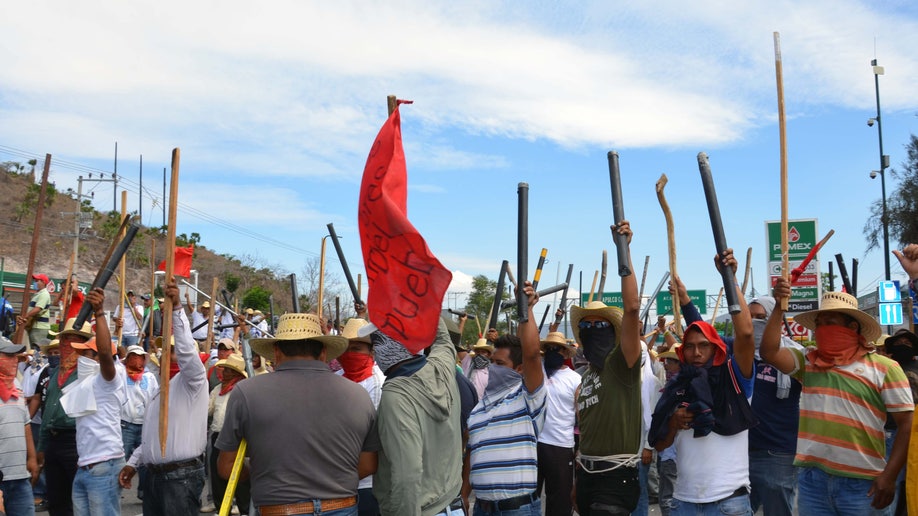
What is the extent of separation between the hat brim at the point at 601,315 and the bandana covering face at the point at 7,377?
173 inches

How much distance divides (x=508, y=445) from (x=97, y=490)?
3477 mm

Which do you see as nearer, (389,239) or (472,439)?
(389,239)

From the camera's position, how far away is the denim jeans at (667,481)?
9.27 meters

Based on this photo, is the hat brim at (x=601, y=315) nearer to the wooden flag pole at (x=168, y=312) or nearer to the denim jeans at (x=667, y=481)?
the wooden flag pole at (x=168, y=312)

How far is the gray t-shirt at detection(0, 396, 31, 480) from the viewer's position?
21.4 ft

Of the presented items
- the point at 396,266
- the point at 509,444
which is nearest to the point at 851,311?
the point at 509,444

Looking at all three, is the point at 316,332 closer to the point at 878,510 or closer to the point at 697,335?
the point at 697,335

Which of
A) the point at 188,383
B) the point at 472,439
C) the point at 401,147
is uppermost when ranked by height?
the point at 401,147

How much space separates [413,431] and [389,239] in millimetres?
1141

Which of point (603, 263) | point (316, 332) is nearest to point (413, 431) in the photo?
point (316, 332)

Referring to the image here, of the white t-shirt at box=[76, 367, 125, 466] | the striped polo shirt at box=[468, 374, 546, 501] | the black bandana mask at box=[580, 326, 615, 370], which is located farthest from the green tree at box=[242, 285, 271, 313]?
the black bandana mask at box=[580, 326, 615, 370]

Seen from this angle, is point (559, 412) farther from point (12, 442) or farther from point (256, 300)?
point (256, 300)

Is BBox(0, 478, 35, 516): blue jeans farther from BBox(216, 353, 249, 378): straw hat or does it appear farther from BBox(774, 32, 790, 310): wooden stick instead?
BBox(774, 32, 790, 310): wooden stick

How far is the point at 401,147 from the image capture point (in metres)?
5.28
